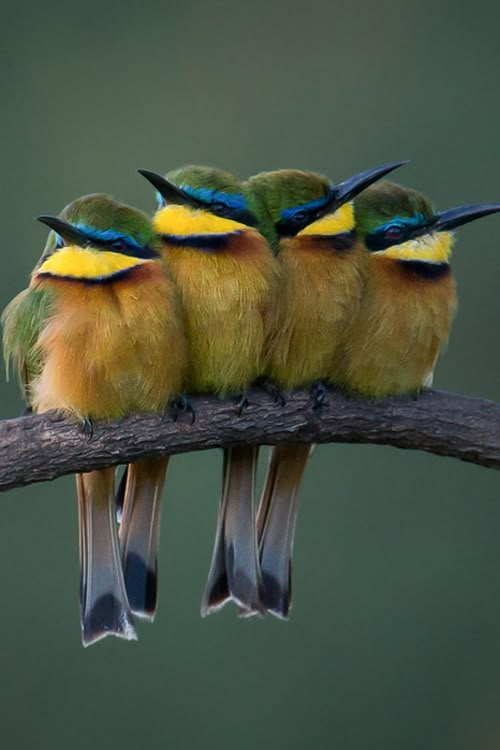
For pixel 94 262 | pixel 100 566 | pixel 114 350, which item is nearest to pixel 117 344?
pixel 114 350

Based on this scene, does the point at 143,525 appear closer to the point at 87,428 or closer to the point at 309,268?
the point at 87,428

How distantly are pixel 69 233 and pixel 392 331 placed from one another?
25.5 inches

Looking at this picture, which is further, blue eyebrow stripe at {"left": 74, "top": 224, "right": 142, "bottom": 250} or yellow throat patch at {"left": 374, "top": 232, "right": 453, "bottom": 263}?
yellow throat patch at {"left": 374, "top": 232, "right": 453, "bottom": 263}

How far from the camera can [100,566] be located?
313cm

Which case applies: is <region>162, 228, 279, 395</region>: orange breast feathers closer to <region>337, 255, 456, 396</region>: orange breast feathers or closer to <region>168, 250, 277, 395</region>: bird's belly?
<region>168, 250, 277, 395</region>: bird's belly

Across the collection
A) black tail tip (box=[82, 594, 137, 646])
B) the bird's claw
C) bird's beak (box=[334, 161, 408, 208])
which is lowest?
black tail tip (box=[82, 594, 137, 646])

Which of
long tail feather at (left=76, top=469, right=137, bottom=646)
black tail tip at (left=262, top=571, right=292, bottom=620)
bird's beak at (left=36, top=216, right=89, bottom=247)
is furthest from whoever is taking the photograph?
black tail tip at (left=262, top=571, right=292, bottom=620)

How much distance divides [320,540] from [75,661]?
2.96 feet

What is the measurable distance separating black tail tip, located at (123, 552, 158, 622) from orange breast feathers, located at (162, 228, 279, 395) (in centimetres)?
42

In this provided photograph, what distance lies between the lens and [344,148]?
6180 mm

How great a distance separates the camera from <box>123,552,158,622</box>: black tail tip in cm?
315

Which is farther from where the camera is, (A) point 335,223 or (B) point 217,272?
(A) point 335,223

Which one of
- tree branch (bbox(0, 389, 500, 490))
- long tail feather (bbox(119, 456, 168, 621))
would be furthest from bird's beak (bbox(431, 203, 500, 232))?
long tail feather (bbox(119, 456, 168, 621))

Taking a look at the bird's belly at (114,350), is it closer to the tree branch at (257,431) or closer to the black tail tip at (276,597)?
the tree branch at (257,431)
